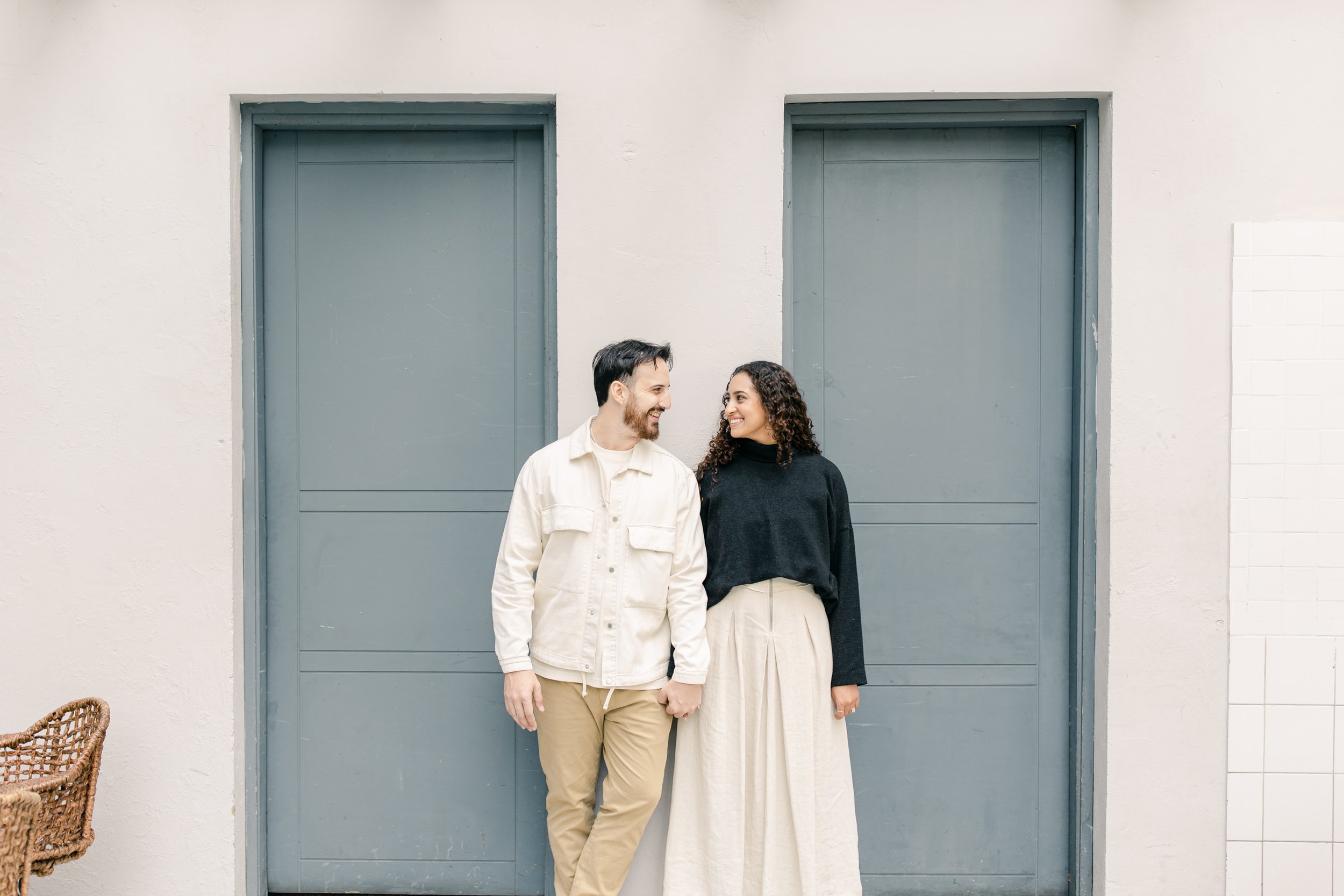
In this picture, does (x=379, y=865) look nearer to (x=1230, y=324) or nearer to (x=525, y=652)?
(x=525, y=652)

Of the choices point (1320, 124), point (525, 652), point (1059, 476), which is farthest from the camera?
point (1059, 476)

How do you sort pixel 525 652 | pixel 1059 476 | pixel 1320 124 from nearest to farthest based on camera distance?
pixel 525 652 → pixel 1320 124 → pixel 1059 476

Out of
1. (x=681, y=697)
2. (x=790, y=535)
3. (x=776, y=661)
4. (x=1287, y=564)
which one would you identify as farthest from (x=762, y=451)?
(x=1287, y=564)

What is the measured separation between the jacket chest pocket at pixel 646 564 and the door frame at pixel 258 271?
0.63 meters

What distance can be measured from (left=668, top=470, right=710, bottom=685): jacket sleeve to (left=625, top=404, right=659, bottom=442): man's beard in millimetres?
204

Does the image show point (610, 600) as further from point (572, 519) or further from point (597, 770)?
point (597, 770)

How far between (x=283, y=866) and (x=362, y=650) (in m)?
0.87

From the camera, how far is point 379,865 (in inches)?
126

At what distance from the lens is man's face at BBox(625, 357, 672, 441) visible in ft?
8.50

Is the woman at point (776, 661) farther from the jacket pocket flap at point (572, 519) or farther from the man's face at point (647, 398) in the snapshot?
the jacket pocket flap at point (572, 519)

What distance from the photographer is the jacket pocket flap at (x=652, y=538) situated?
2594 mm

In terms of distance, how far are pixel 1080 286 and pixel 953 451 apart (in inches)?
29.4

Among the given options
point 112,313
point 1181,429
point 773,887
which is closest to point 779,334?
point 1181,429

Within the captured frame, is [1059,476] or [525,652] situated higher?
[1059,476]
